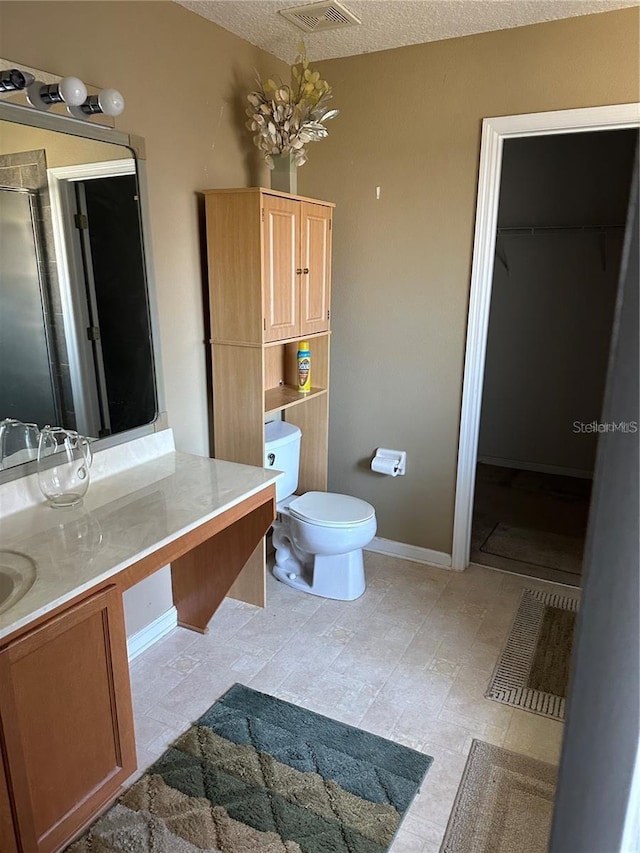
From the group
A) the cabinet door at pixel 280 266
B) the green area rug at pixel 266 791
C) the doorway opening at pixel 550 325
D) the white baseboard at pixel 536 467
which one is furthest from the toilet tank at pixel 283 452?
the white baseboard at pixel 536 467

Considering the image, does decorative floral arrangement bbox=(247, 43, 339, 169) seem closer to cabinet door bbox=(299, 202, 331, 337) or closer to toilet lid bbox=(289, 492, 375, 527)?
cabinet door bbox=(299, 202, 331, 337)

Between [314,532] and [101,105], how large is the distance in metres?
1.85

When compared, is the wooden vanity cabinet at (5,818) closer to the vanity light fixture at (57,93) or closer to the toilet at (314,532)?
the toilet at (314,532)

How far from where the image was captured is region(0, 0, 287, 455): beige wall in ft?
6.07

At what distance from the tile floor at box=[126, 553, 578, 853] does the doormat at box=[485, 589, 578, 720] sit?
5cm

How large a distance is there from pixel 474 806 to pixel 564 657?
0.91 metres

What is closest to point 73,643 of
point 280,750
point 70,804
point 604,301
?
point 70,804

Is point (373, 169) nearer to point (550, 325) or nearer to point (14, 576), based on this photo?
point (550, 325)

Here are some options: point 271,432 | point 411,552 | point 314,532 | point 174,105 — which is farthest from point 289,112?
point 411,552

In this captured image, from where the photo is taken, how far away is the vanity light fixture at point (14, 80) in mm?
1574

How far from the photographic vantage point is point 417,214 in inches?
113

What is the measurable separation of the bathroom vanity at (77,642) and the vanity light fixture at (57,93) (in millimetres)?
1204

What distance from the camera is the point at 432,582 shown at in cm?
304

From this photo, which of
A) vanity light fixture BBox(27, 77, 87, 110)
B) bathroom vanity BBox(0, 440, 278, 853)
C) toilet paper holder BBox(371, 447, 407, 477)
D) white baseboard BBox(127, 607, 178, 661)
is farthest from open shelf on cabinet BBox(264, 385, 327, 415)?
vanity light fixture BBox(27, 77, 87, 110)
